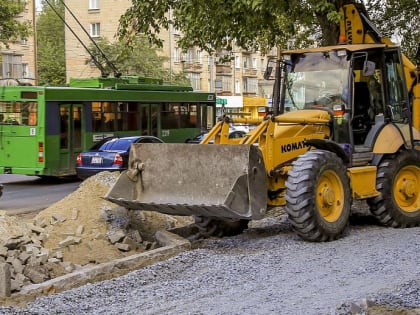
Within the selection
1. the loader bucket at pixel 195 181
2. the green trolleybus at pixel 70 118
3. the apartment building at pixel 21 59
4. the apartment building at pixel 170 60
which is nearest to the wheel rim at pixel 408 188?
the loader bucket at pixel 195 181

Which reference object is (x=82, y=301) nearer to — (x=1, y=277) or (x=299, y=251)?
(x=1, y=277)

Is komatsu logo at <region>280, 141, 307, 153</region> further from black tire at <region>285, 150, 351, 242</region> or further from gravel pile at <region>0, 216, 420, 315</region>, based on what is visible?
gravel pile at <region>0, 216, 420, 315</region>

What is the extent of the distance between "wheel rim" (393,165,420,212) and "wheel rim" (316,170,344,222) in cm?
140

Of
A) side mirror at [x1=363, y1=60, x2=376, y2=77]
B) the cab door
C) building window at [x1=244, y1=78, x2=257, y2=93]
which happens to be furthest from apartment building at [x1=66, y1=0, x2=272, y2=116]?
side mirror at [x1=363, y1=60, x2=376, y2=77]

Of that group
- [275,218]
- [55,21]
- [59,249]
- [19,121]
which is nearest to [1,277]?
[59,249]

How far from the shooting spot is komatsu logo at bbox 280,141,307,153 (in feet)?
31.8

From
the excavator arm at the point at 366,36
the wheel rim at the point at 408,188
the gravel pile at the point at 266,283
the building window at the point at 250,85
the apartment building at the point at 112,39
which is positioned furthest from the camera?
the building window at the point at 250,85

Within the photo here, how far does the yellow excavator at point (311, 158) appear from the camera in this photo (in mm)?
9094

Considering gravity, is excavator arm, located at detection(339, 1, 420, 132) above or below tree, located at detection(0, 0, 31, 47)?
below

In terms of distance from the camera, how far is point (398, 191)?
10.8 metres

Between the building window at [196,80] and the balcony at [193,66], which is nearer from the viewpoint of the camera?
the balcony at [193,66]

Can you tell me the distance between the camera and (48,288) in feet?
23.3

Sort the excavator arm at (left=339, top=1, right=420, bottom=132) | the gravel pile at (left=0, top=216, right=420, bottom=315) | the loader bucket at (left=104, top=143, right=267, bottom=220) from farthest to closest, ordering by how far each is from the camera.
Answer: the excavator arm at (left=339, top=1, right=420, bottom=132) < the loader bucket at (left=104, top=143, right=267, bottom=220) < the gravel pile at (left=0, top=216, right=420, bottom=315)

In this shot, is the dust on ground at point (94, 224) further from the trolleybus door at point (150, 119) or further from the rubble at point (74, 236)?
the trolleybus door at point (150, 119)
